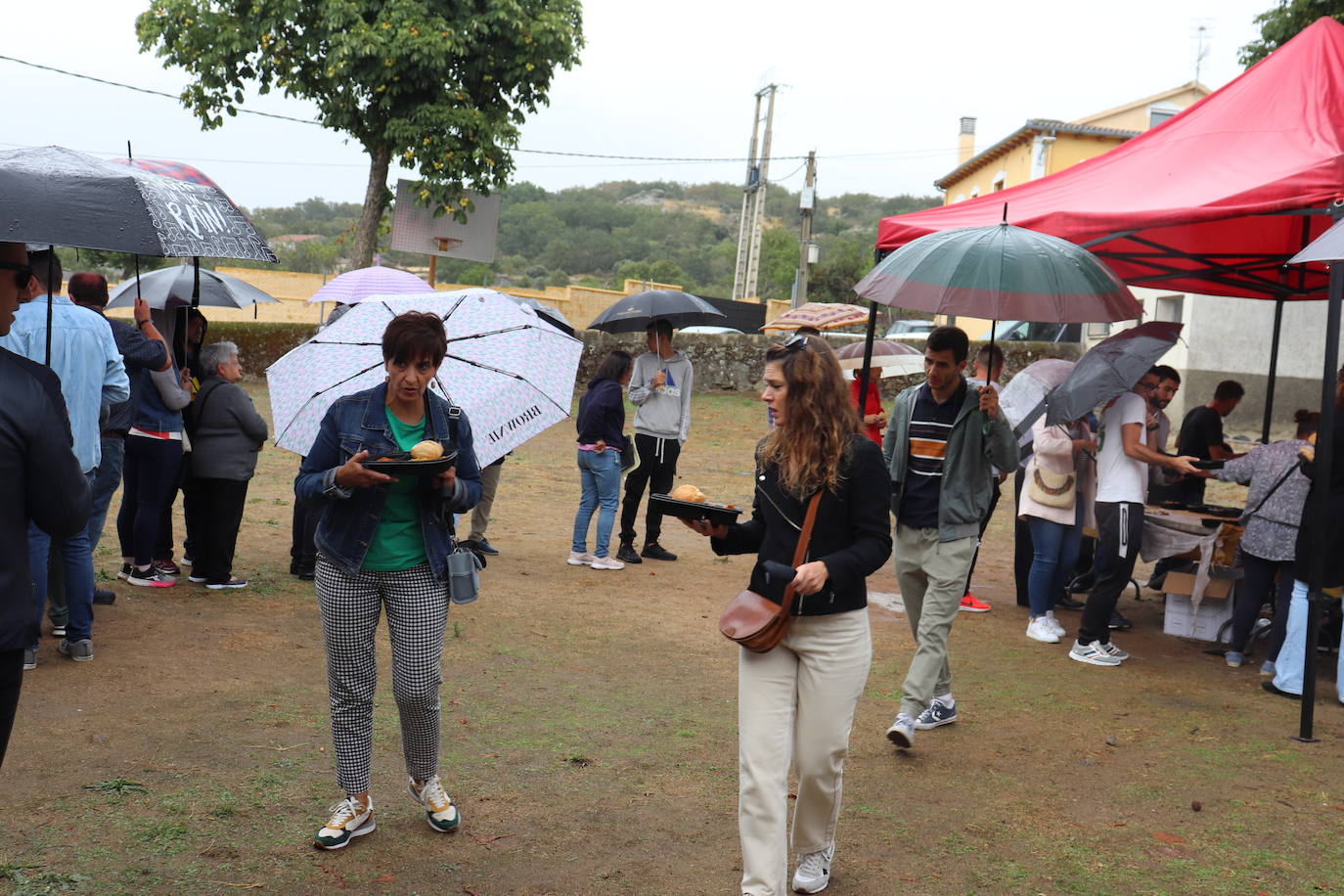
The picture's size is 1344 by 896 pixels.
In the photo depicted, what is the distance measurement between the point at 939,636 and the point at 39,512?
3.81 meters

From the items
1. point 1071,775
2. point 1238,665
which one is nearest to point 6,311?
point 1071,775

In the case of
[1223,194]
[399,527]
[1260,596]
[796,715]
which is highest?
[1223,194]

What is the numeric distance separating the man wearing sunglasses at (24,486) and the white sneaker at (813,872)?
8.04 ft

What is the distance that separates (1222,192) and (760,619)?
495cm

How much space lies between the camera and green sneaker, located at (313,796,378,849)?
156 inches

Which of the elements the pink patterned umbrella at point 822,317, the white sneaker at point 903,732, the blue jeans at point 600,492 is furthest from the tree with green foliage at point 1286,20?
the white sneaker at point 903,732

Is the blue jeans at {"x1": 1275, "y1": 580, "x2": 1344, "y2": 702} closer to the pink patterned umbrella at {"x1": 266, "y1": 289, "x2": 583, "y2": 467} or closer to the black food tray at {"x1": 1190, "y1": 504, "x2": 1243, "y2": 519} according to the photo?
the black food tray at {"x1": 1190, "y1": 504, "x2": 1243, "y2": 519}

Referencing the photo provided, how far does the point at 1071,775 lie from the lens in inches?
205

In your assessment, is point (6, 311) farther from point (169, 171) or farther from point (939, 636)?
point (939, 636)

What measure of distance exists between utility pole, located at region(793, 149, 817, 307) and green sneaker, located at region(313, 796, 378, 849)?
29711 millimetres

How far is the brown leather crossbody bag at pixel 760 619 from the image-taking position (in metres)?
3.51

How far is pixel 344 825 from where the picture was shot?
13.1 ft

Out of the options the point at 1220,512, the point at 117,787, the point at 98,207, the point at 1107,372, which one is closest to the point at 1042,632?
the point at 1220,512

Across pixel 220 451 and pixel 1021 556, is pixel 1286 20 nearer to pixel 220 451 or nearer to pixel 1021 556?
pixel 1021 556
